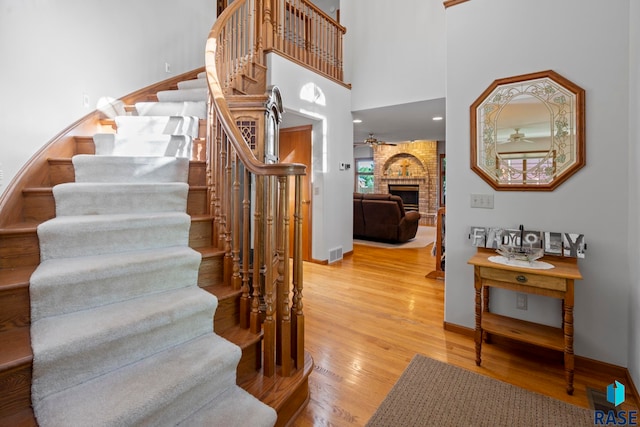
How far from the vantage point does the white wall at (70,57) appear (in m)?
2.15

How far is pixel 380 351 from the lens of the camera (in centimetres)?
227

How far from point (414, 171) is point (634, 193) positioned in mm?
8832

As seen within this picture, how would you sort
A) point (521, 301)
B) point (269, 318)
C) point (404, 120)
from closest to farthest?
1. point (269, 318)
2. point (521, 301)
3. point (404, 120)

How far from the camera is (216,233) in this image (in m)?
2.01

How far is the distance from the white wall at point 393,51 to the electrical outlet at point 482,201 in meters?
2.49

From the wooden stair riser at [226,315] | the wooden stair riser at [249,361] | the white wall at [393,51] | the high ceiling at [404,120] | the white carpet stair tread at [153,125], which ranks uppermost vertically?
the white wall at [393,51]

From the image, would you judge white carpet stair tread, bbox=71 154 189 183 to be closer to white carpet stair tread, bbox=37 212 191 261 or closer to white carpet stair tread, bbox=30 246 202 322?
white carpet stair tread, bbox=37 212 191 261

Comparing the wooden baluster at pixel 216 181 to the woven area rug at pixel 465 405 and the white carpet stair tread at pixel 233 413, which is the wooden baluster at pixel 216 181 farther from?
the woven area rug at pixel 465 405

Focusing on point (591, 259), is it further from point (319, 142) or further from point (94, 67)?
point (94, 67)

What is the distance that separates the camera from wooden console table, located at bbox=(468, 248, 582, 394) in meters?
1.83

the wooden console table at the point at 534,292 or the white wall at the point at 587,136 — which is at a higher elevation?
the white wall at the point at 587,136

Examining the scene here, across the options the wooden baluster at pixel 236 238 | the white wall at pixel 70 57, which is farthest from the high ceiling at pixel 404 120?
the wooden baluster at pixel 236 238

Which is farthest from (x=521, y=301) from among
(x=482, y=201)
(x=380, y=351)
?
(x=380, y=351)

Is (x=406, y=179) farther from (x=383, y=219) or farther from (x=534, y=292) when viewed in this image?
(x=534, y=292)
